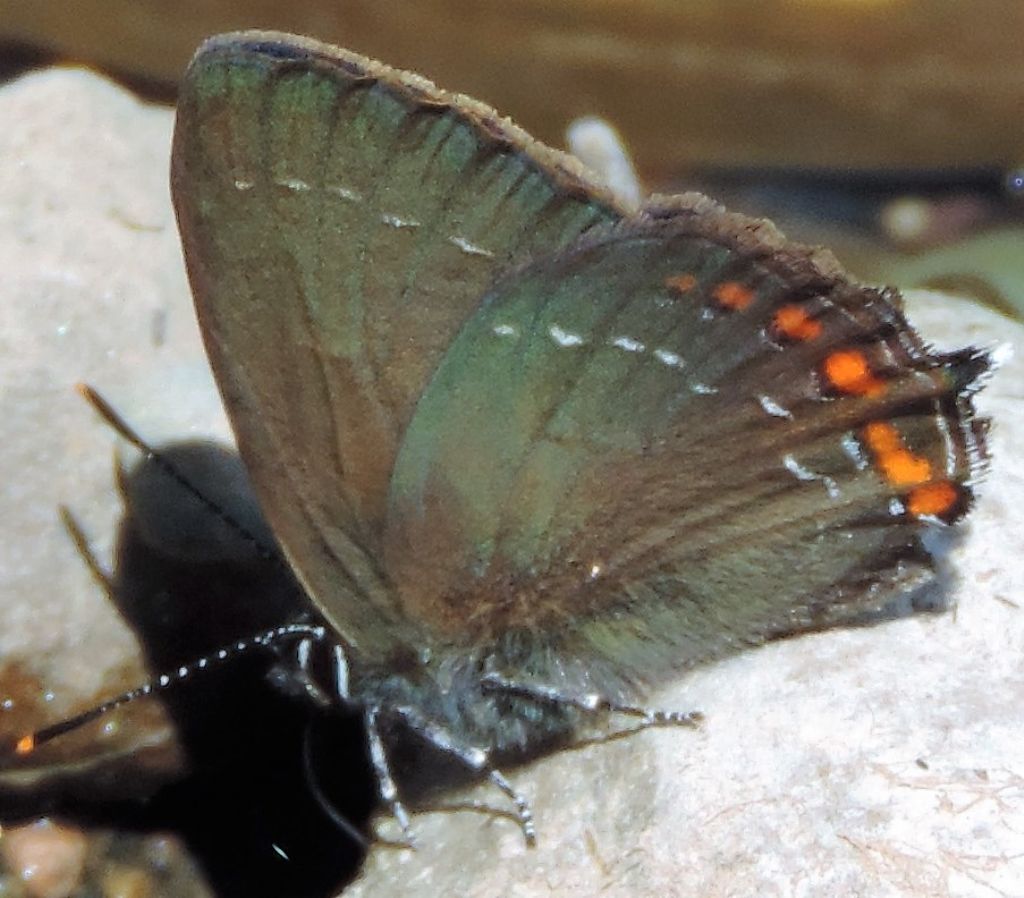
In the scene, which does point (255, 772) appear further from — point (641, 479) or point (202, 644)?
point (641, 479)

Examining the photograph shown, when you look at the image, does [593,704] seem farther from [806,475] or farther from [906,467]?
[906,467]

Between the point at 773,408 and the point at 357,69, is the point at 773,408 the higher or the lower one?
the lower one

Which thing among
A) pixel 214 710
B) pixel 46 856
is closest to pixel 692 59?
pixel 214 710

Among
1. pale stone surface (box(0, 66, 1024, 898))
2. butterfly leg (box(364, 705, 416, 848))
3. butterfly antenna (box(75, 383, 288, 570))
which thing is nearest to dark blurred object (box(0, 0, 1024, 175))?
pale stone surface (box(0, 66, 1024, 898))

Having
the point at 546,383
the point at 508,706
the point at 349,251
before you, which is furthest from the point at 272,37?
the point at 508,706

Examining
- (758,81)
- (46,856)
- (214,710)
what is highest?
(758,81)
